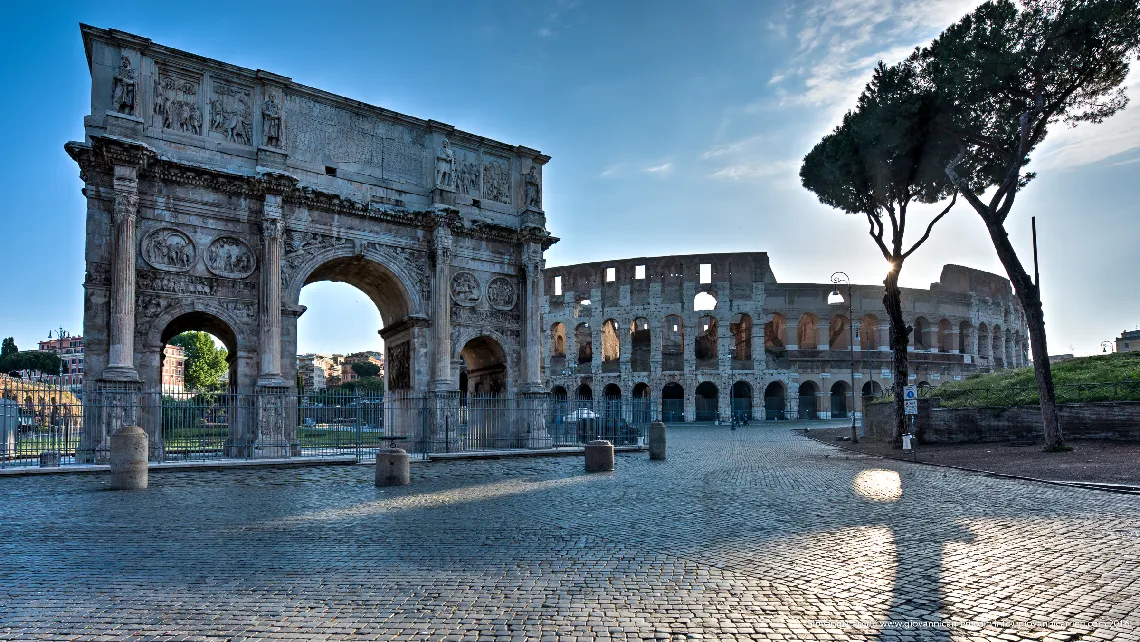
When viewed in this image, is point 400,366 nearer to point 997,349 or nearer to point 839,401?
point 839,401

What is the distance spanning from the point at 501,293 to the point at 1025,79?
1435cm

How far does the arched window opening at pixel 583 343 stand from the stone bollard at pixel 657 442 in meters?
30.2

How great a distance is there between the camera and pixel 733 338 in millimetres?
46656

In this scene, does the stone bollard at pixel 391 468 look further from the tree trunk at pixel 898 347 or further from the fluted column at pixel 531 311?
the tree trunk at pixel 898 347

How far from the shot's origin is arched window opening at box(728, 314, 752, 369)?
45625 mm

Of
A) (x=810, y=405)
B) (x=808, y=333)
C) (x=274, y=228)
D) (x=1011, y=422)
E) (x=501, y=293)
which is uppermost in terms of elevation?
(x=274, y=228)

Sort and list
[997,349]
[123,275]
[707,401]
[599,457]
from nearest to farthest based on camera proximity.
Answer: [599,457] → [123,275] → [707,401] → [997,349]

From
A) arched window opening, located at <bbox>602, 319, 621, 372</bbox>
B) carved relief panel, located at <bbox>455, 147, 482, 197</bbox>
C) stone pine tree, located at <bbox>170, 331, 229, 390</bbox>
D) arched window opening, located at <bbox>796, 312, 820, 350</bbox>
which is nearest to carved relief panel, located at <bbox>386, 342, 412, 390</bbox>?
carved relief panel, located at <bbox>455, 147, 482, 197</bbox>

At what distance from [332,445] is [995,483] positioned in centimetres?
1500

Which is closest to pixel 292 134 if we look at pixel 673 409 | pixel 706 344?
pixel 673 409

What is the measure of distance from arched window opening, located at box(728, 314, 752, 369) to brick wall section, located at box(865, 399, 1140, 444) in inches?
843

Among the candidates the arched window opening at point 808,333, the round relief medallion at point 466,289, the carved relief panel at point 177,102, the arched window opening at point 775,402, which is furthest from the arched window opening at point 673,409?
the carved relief panel at point 177,102

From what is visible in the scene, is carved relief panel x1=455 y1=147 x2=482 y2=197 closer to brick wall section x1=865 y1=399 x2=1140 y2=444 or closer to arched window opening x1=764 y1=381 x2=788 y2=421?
brick wall section x1=865 y1=399 x2=1140 y2=444

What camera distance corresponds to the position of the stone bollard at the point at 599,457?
14.7 m
